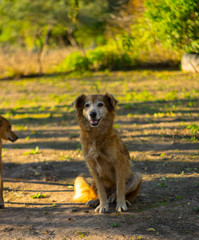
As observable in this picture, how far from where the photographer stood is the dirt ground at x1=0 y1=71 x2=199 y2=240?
4.18m

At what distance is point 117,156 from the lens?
4.64 metres

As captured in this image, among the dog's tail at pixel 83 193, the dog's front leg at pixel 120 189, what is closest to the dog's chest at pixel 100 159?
the dog's front leg at pixel 120 189

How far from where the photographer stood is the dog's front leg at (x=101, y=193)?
4.74 metres

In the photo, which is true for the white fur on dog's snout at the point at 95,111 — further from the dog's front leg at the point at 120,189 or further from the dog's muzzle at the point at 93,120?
the dog's front leg at the point at 120,189

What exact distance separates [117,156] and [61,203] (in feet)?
4.40

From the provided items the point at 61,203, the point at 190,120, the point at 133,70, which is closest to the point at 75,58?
the point at 133,70

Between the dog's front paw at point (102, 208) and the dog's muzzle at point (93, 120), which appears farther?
the dog's front paw at point (102, 208)

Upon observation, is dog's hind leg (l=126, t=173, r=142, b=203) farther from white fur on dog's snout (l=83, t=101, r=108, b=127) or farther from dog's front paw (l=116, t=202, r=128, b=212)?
white fur on dog's snout (l=83, t=101, r=108, b=127)

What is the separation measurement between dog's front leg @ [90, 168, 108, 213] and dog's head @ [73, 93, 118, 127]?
0.73 meters

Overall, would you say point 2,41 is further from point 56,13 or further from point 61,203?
point 61,203

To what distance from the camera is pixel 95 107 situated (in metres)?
4.69

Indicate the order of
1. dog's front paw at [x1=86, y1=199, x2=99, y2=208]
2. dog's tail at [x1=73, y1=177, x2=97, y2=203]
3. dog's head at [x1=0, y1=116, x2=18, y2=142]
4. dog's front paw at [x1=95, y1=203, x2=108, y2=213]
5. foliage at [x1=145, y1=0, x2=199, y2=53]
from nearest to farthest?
dog's front paw at [x1=95, y1=203, x2=108, y2=213]
dog's front paw at [x1=86, y1=199, x2=99, y2=208]
dog's tail at [x1=73, y1=177, x2=97, y2=203]
dog's head at [x1=0, y1=116, x2=18, y2=142]
foliage at [x1=145, y1=0, x2=199, y2=53]

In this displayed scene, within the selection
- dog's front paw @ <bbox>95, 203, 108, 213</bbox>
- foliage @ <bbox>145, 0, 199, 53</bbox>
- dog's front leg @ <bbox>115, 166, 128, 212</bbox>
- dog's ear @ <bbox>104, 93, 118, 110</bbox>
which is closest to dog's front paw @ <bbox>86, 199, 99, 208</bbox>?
dog's front paw @ <bbox>95, 203, 108, 213</bbox>

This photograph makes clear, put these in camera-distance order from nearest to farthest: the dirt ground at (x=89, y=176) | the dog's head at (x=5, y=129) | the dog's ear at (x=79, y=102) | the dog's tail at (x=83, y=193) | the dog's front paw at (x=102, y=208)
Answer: the dirt ground at (x=89, y=176)
the dog's front paw at (x=102, y=208)
the dog's ear at (x=79, y=102)
the dog's tail at (x=83, y=193)
the dog's head at (x=5, y=129)
